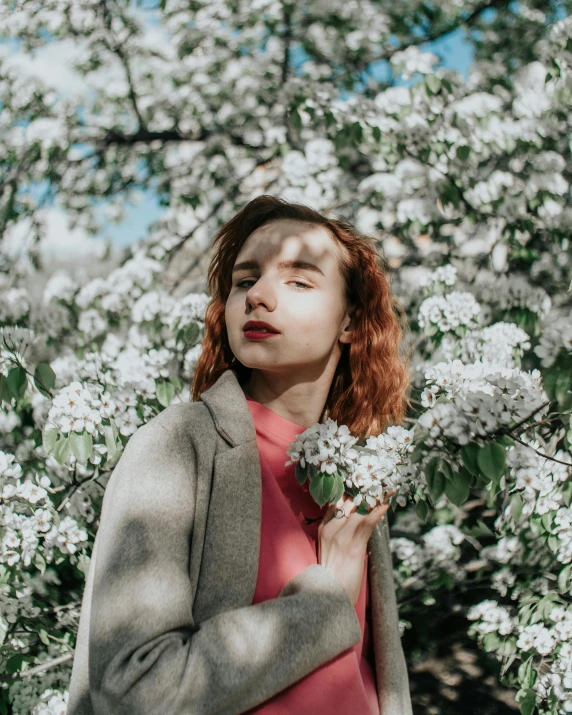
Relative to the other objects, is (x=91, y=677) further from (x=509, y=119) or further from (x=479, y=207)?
(x=509, y=119)

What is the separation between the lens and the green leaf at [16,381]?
6.21ft

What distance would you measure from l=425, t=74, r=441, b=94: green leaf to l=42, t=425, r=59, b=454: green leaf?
2.39 m

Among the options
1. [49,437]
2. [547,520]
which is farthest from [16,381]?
[547,520]

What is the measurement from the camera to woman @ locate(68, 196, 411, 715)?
107 cm

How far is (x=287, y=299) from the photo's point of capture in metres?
1.42

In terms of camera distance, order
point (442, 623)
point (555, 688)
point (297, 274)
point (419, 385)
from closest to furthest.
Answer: point (297, 274) → point (555, 688) → point (419, 385) → point (442, 623)

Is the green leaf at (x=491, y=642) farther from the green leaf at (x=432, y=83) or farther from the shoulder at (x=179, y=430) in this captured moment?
the green leaf at (x=432, y=83)

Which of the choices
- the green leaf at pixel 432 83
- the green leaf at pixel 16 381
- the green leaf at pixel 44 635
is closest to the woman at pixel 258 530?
the green leaf at pixel 16 381

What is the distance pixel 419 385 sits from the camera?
2693mm

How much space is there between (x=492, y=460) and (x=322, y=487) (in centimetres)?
33

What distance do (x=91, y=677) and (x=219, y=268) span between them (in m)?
1.06

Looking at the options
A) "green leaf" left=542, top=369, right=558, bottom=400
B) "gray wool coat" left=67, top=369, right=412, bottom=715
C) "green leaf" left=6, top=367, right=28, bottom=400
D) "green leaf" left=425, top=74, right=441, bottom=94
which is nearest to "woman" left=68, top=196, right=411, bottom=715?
"gray wool coat" left=67, top=369, right=412, bottom=715

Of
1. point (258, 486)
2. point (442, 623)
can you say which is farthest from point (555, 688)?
point (442, 623)

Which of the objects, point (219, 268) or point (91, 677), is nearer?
point (91, 677)
